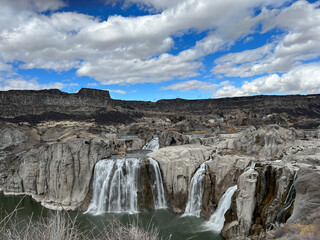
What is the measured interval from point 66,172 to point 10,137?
40.8 m

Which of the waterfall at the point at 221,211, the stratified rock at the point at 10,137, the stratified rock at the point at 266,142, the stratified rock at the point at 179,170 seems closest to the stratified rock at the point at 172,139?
the stratified rock at the point at 266,142

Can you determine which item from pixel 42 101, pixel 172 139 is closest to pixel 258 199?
pixel 172 139

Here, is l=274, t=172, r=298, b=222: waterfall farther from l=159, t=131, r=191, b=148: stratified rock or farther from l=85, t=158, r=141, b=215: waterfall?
l=159, t=131, r=191, b=148: stratified rock

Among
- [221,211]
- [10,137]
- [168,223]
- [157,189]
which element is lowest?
[168,223]

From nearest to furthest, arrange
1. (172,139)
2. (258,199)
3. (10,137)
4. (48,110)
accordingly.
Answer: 1. (258,199)
2. (172,139)
3. (10,137)
4. (48,110)

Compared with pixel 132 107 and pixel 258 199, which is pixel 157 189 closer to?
pixel 258 199

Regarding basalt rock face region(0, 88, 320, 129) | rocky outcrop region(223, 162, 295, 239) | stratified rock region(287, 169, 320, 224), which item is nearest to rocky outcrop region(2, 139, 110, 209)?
rocky outcrop region(223, 162, 295, 239)

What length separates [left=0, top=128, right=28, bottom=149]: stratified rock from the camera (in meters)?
55.8

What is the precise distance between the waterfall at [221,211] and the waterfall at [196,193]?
211 centimetres

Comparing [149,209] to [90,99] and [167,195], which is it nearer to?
[167,195]

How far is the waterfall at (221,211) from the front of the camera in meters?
18.7

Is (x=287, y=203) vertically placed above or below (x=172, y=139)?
below

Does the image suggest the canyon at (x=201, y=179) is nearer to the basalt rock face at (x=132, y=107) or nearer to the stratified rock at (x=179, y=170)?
the stratified rock at (x=179, y=170)

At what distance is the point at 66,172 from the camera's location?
84.5ft
